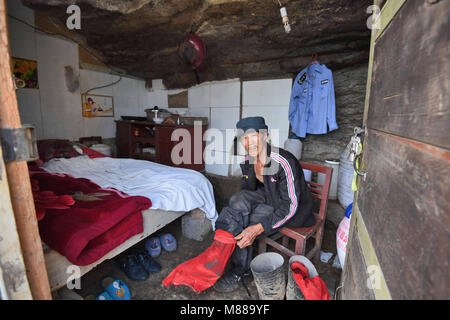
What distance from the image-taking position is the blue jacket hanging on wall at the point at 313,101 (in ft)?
8.77

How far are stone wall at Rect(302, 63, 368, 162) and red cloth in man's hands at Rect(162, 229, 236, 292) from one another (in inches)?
82.6

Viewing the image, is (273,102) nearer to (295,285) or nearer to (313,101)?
(313,101)

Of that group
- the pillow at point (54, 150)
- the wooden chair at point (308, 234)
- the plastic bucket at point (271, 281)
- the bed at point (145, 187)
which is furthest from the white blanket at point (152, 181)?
the plastic bucket at point (271, 281)

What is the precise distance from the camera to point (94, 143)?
12.9ft

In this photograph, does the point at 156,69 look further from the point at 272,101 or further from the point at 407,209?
the point at 407,209

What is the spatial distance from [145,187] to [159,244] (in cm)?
62

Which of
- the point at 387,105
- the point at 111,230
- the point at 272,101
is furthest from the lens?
the point at 272,101

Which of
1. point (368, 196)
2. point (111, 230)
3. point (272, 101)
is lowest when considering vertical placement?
point (111, 230)

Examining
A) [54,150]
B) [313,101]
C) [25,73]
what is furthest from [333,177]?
[25,73]

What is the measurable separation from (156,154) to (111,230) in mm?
2458

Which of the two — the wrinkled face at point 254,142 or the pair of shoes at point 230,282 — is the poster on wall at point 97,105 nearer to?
the wrinkled face at point 254,142

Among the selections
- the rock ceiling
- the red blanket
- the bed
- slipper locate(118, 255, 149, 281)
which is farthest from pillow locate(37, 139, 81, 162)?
slipper locate(118, 255, 149, 281)

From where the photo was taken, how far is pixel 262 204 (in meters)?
1.88
